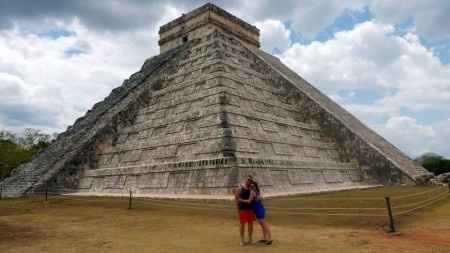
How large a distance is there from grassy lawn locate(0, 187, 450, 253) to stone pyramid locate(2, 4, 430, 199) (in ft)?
5.95

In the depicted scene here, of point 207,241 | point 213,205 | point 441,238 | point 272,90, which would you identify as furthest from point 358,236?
point 272,90

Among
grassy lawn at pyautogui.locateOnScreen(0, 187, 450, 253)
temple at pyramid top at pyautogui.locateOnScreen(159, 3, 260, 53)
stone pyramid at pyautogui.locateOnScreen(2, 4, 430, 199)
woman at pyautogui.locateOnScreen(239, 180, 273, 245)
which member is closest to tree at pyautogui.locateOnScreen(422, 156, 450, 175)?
stone pyramid at pyautogui.locateOnScreen(2, 4, 430, 199)

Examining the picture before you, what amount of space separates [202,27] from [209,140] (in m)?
11.9

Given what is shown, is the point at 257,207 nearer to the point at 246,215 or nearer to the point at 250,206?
the point at 250,206

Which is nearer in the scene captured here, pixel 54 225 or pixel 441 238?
pixel 441 238

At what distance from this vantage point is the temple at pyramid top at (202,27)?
859 inches

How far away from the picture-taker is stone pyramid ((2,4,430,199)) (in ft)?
38.3

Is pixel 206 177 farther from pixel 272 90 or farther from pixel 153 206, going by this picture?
pixel 272 90

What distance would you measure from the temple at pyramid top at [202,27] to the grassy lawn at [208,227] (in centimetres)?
1398

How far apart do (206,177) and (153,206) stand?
1.81m

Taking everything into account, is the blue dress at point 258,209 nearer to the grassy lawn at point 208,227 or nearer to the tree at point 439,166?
the grassy lawn at point 208,227

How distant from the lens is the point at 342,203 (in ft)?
30.1

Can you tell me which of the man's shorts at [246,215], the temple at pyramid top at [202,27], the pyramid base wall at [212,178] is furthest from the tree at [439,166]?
the man's shorts at [246,215]

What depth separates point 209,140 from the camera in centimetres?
1209
